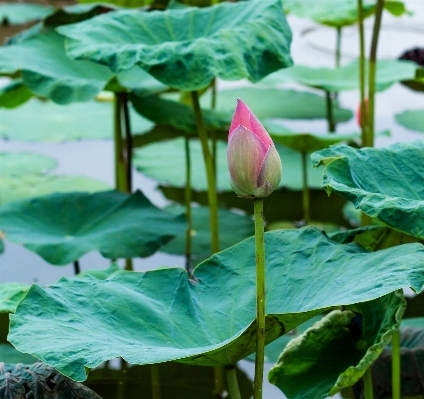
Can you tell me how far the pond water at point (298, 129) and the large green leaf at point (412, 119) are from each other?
0.04 meters

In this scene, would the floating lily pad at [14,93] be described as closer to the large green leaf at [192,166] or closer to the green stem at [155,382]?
the large green leaf at [192,166]

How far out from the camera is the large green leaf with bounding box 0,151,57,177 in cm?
285

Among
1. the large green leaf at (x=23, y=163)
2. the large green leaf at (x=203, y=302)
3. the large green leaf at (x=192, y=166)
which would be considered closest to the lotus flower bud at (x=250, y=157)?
the large green leaf at (x=203, y=302)

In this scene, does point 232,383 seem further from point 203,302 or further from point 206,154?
point 206,154

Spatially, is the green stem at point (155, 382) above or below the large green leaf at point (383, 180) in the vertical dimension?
below

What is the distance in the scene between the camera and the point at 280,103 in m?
3.52

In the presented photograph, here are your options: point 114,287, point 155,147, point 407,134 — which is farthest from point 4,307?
point 407,134

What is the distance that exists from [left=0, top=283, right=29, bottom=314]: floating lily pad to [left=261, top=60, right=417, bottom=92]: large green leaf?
4.57 ft

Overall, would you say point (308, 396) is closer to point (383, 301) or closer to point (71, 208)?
point (383, 301)

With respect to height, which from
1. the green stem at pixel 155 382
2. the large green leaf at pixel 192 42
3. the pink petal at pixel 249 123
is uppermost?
the pink petal at pixel 249 123

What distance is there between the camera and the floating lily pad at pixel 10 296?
129 cm

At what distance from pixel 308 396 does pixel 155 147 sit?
6.70ft

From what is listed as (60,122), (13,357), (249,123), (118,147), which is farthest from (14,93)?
(249,123)

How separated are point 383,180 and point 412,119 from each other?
219cm
